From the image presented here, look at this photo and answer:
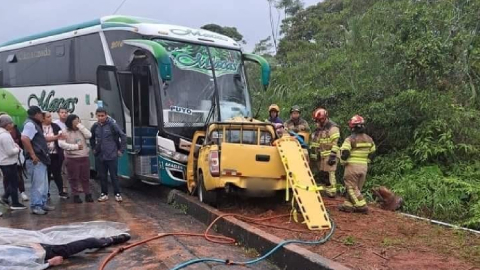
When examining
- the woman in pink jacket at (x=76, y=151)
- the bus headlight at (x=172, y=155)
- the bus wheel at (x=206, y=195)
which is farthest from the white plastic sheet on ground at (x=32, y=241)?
the bus headlight at (x=172, y=155)

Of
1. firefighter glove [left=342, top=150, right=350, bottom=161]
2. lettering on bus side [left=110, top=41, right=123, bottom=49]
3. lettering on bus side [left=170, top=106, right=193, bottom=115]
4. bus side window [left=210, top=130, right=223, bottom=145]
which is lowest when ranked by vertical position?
firefighter glove [left=342, top=150, right=350, bottom=161]

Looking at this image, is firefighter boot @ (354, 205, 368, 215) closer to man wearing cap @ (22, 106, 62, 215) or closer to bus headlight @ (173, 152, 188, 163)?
bus headlight @ (173, 152, 188, 163)

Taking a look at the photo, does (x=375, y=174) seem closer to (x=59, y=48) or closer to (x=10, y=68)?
(x=59, y=48)

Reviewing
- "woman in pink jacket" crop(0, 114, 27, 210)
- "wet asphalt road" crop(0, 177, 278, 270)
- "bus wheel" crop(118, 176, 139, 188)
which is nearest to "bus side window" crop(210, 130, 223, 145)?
"wet asphalt road" crop(0, 177, 278, 270)

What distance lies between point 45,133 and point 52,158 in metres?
0.59

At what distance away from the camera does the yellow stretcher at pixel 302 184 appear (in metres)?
6.59

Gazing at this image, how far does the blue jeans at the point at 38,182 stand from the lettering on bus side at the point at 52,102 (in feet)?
13.6

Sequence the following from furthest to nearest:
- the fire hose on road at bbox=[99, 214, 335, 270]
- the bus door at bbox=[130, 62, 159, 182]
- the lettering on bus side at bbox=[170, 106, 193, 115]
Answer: the bus door at bbox=[130, 62, 159, 182] < the lettering on bus side at bbox=[170, 106, 193, 115] < the fire hose on road at bbox=[99, 214, 335, 270]

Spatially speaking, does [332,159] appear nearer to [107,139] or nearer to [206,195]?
[206,195]

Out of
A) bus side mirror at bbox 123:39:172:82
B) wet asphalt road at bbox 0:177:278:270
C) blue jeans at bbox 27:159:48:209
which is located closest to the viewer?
wet asphalt road at bbox 0:177:278:270

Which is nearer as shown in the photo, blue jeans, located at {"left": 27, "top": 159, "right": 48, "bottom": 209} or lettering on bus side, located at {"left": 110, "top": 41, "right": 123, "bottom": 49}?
blue jeans, located at {"left": 27, "top": 159, "right": 48, "bottom": 209}

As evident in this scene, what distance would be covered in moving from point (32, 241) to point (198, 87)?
5217mm

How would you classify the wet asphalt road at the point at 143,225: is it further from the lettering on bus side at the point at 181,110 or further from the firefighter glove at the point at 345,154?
the firefighter glove at the point at 345,154

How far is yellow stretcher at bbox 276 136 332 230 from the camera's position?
21.6 feet
